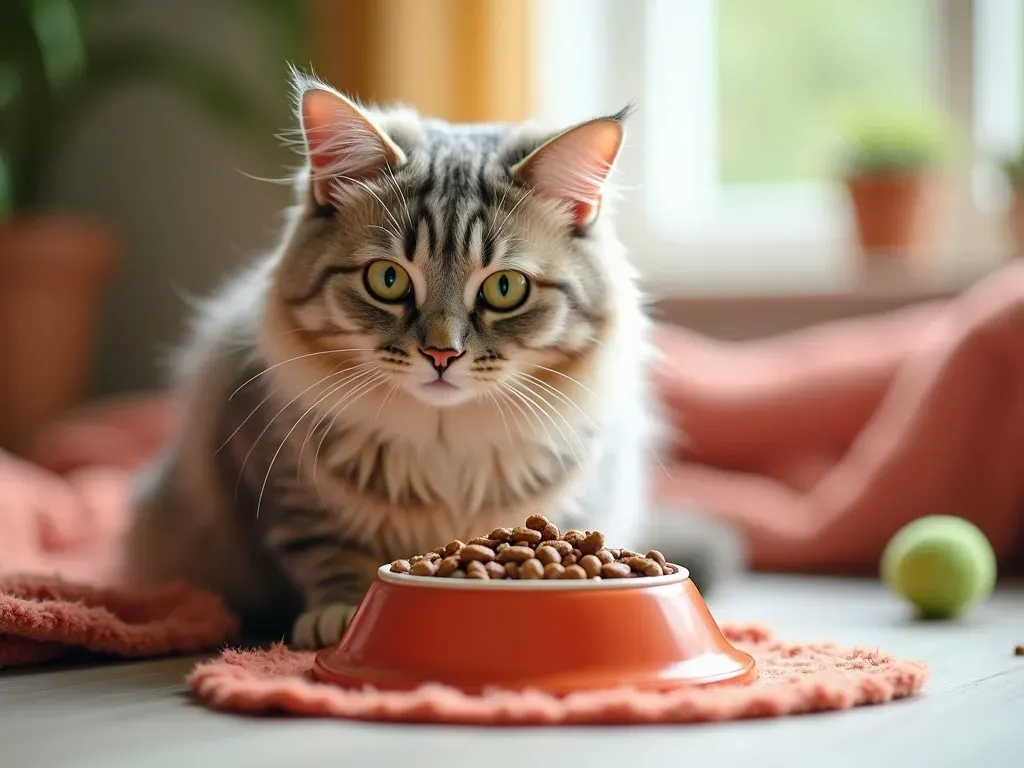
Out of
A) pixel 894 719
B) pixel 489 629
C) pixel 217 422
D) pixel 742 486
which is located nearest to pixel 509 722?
pixel 489 629

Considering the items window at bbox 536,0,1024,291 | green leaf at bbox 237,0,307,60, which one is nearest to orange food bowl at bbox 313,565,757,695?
window at bbox 536,0,1024,291

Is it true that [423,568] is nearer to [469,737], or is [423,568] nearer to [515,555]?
[515,555]

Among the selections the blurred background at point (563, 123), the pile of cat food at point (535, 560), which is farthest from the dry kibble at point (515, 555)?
the blurred background at point (563, 123)

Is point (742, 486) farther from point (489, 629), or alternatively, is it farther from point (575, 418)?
point (489, 629)

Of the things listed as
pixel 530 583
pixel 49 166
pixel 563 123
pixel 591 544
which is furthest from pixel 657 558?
pixel 49 166

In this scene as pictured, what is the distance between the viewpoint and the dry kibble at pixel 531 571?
3.95 feet

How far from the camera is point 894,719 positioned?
1.13 meters

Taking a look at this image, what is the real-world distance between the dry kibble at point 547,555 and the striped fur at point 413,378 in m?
0.26

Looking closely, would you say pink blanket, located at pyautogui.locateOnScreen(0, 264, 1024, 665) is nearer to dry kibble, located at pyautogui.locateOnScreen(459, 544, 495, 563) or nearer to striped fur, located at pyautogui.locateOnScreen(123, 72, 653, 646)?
striped fur, located at pyautogui.locateOnScreen(123, 72, 653, 646)

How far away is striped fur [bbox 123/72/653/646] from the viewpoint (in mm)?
1461

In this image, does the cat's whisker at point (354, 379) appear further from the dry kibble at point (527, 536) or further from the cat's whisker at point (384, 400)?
the dry kibble at point (527, 536)

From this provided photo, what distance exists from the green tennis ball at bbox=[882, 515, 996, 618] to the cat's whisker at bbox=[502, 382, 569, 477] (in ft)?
1.75

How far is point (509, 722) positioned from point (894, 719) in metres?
0.35

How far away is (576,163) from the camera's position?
5.00 feet
